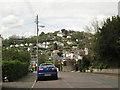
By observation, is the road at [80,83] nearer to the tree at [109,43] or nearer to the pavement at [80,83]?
the pavement at [80,83]

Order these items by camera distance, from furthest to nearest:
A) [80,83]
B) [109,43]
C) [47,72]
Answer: [109,43]
[47,72]
[80,83]

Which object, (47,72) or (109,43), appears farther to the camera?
(109,43)

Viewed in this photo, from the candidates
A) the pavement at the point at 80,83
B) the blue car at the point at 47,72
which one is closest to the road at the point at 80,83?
the pavement at the point at 80,83

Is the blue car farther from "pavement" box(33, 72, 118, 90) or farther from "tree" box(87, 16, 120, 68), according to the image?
"tree" box(87, 16, 120, 68)

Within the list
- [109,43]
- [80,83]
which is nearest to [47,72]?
[80,83]

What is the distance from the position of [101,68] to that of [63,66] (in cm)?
3250

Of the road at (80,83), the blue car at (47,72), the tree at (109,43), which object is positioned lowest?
the road at (80,83)

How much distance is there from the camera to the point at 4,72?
17.1 m

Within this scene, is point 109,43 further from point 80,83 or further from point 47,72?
point 80,83

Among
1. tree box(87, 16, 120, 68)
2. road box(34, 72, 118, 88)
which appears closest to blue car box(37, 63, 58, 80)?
road box(34, 72, 118, 88)

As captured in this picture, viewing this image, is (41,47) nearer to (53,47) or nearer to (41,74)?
(53,47)

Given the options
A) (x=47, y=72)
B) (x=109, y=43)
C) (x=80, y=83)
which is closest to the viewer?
(x=80, y=83)

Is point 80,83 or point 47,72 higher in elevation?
point 47,72

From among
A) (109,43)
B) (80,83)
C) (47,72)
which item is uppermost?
(109,43)
